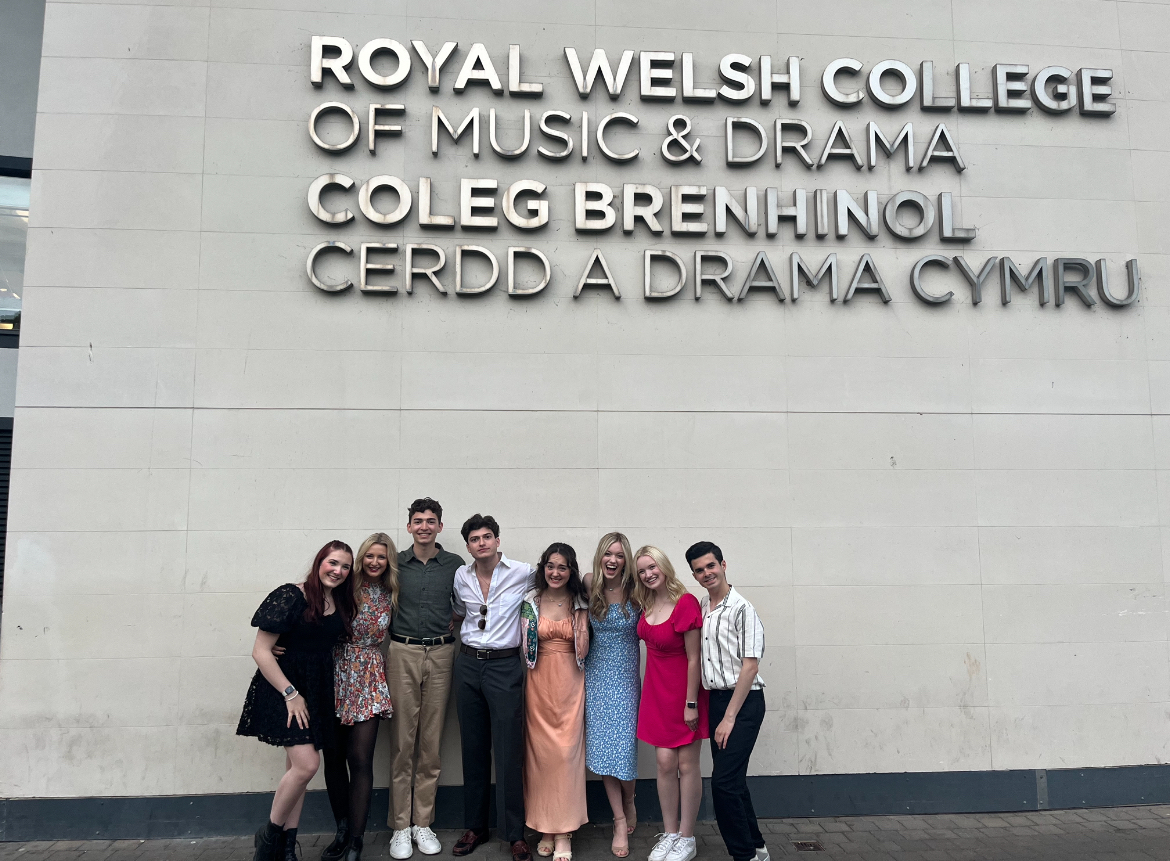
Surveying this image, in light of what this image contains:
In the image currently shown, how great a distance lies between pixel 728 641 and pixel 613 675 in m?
0.81

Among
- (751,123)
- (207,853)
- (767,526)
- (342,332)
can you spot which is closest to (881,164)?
(751,123)

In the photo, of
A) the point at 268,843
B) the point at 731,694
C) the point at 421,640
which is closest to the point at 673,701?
the point at 731,694

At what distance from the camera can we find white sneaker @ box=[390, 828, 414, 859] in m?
4.60

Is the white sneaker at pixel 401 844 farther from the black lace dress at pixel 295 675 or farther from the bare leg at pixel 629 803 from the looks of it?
the bare leg at pixel 629 803

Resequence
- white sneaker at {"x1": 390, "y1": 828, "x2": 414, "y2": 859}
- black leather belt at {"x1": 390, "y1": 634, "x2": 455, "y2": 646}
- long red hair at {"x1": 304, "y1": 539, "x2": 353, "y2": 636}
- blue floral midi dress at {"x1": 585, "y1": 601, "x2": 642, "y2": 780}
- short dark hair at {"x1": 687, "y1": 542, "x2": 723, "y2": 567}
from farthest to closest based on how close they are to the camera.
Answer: black leather belt at {"x1": 390, "y1": 634, "x2": 455, "y2": 646} < blue floral midi dress at {"x1": 585, "y1": 601, "x2": 642, "y2": 780} < white sneaker at {"x1": 390, "y1": 828, "x2": 414, "y2": 859} < short dark hair at {"x1": 687, "y1": 542, "x2": 723, "y2": 567} < long red hair at {"x1": 304, "y1": 539, "x2": 353, "y2": 636}

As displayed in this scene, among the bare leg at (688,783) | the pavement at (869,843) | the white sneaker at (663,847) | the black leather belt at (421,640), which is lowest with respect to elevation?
the pavement at (869,843)

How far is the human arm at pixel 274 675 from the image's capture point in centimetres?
415

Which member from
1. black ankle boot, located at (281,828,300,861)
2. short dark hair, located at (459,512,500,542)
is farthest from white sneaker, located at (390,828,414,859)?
short dark hair, located at (459,512,500,542)

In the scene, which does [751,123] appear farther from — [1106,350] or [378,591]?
[378,591]

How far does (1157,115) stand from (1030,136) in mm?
1006

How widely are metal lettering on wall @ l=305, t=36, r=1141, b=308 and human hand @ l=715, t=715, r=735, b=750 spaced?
9.25ft

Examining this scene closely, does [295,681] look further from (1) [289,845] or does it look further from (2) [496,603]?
(2) [496,603]

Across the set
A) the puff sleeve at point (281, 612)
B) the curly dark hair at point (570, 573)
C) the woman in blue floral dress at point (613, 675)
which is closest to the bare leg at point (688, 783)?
the woman in blue floral dress at point (613, 675)

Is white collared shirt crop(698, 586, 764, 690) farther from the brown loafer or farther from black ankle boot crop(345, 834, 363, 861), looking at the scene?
black ankle boot crop(345, 834, 363, 861)
